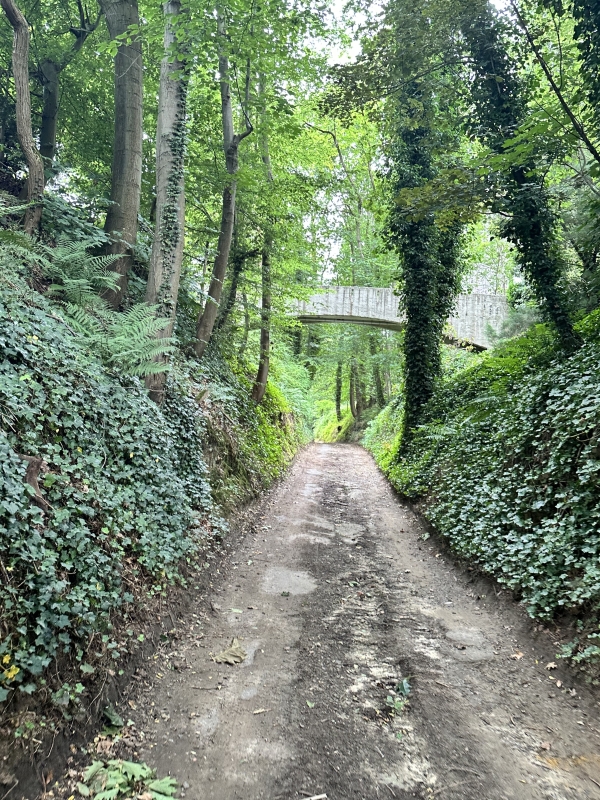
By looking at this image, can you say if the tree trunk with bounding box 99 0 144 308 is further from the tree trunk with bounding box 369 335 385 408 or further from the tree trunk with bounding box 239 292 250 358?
the tree trunk with bounding box 369 335 385 408

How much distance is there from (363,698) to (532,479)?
329cm

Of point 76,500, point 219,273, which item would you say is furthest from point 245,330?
point 76,500

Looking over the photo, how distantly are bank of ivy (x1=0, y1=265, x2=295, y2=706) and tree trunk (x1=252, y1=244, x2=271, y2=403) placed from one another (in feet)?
21.1

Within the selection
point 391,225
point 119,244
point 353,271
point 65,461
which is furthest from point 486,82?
point 353,271

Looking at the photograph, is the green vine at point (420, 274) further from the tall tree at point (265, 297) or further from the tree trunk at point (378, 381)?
the tree trunk at point (378, 381)

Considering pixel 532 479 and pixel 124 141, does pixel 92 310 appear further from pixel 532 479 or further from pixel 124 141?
pixel 532 479

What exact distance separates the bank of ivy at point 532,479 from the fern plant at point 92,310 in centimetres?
452

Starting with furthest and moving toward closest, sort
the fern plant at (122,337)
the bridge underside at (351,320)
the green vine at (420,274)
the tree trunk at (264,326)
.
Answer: the bridge underside at (351,320), the tree trunk at (264,326), the green vine at (420,274), the fern plant at (122,337)

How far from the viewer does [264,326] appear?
12477mm

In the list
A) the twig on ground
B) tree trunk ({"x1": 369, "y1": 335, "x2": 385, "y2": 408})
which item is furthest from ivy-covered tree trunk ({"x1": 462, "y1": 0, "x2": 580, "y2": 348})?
tree trunk ({"x1": 369, "y1": 335, "x2": 385, "y2": 408})

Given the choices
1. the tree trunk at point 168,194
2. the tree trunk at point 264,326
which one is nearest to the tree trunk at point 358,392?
the tree trunk at point 264,326

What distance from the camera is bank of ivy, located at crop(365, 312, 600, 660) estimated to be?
13.5ft

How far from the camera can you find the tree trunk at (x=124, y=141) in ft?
24.3

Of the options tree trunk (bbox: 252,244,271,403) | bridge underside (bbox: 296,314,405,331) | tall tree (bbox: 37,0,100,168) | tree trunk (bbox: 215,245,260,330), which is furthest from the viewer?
bridge underside (bbox: 296,314,405,331)
